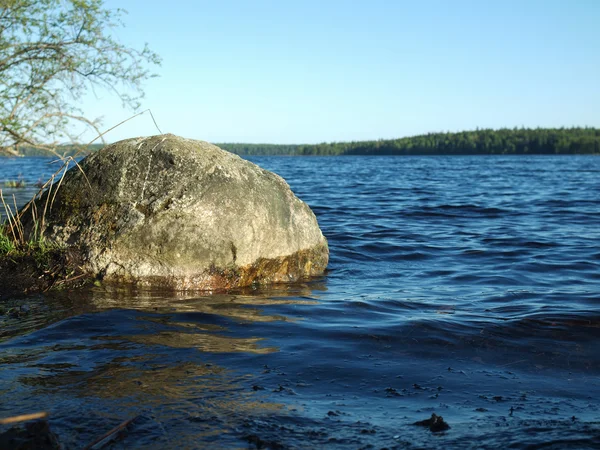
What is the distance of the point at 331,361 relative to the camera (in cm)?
479

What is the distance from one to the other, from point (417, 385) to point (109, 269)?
4047mm

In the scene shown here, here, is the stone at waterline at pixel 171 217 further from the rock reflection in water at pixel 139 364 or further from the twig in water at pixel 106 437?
the twig in water at pixel 106 437

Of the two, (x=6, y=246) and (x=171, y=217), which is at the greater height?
(x=171, y=217)

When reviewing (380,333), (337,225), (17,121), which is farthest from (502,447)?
(17,121)

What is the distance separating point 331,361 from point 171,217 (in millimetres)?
3064

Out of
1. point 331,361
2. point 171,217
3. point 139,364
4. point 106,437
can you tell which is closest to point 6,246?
point 171,217

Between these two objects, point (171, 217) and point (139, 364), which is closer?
point (139, 364)

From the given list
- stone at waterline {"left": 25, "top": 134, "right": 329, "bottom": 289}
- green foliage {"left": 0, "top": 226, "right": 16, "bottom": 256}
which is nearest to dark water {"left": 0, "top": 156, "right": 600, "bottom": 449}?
stone at waterline {"left": 25, "top": 134, "right": 329, "bottom": 289}

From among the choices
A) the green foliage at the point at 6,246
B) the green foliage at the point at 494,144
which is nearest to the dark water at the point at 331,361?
the green foliage at the point at 6,246

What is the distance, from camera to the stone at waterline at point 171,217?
6891 mm

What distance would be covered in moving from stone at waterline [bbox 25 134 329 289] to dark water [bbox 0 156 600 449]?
0.36 metres

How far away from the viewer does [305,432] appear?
11.2 ft

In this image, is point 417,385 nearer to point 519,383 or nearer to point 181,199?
point 519,383

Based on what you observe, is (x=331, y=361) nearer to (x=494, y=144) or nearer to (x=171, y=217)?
(x=171, y=217)
